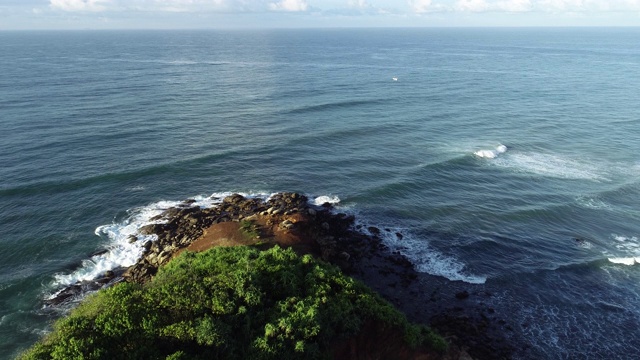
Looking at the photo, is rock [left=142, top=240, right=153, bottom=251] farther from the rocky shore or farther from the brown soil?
the brown soil

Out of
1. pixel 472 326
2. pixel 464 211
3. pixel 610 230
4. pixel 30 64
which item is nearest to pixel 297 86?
pixel 464 211

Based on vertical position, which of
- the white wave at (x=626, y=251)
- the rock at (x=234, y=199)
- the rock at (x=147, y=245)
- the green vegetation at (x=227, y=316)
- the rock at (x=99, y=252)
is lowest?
the white wave at (x=626, y=251)

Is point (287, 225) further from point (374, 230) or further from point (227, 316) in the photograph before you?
point (227, 316)

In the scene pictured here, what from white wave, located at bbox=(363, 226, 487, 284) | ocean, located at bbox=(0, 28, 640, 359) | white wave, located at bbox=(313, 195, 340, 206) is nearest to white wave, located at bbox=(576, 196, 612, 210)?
ocean, located at bbox=(0, 28, 640, 359)

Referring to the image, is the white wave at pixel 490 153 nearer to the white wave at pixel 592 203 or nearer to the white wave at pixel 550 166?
the white wave at pixel 550 166

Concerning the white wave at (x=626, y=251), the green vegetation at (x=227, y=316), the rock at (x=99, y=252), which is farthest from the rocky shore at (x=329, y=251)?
the white wave at (x=626, y=251)

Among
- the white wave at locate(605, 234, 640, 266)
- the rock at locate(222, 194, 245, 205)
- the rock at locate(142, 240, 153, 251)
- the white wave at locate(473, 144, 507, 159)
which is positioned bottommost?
the white wave at locate(605, 234, 640, 266)
